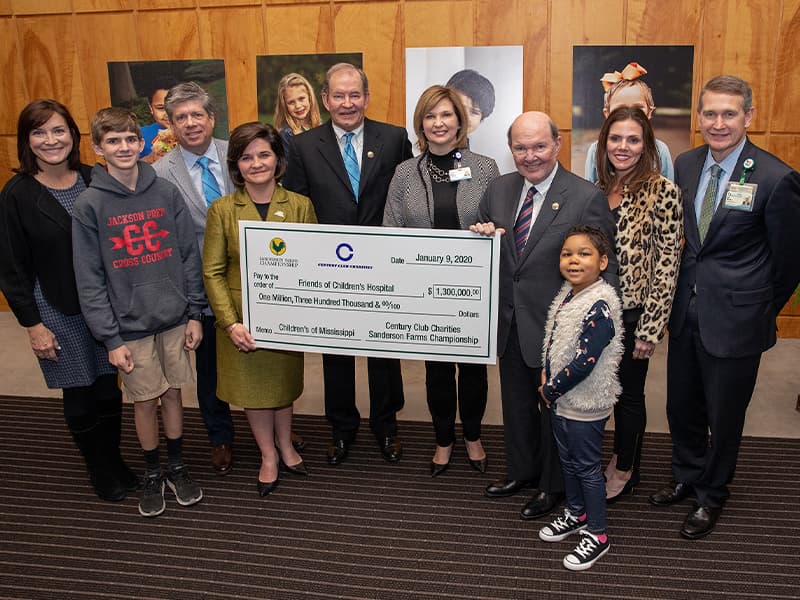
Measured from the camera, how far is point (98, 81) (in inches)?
239

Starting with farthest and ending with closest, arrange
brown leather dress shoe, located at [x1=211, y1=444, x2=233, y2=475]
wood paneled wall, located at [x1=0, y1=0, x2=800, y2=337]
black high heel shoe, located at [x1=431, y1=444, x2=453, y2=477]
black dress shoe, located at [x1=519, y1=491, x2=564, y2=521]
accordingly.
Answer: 1. wood paneled wall, located at [x1=0, y1=0, x2=800, y2=337]
2. brown leather dress shoe, located at [x1=211, y1=444, x2=233, y2=475]
3. black high heel shoe, located at [x1=431, y1=444, x2=453, y2=477]
4. black dress shoe, located at [x1=519, y1=491, x2=564, y2=521]

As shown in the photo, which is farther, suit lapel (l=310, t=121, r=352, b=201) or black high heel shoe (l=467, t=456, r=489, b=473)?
black high heel shoe (l=467, t=456, r=489, b=473)

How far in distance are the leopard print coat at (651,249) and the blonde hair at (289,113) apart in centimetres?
308

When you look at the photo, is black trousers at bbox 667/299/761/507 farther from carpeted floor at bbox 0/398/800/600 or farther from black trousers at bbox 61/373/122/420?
black trousers at bbox 61/373/122/420

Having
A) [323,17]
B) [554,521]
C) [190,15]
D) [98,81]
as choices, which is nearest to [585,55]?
[323,17]

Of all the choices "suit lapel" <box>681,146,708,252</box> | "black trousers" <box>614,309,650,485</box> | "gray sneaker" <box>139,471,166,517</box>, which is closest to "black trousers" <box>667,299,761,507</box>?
"black trousers" <box>614,309,650,485</box>

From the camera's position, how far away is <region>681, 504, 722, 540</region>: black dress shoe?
302cm

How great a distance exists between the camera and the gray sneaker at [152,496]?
10.9 ft

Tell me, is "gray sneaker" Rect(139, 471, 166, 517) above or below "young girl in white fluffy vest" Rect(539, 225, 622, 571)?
below

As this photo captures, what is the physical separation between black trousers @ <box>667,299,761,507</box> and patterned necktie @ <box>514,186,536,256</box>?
0.76 metres

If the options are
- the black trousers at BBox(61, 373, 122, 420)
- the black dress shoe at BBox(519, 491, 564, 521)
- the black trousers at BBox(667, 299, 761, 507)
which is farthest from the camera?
the black trousers at BBox(61, 373, 122, 420)

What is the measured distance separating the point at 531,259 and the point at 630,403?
0.83 meters

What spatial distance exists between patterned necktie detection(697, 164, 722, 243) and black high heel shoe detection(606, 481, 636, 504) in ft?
4.05

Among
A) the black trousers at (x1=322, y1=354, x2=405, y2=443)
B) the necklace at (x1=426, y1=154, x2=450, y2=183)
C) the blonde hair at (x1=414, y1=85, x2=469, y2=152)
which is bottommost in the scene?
the black trousers at (x1=322, y1=354, x2=405, y2=443)
